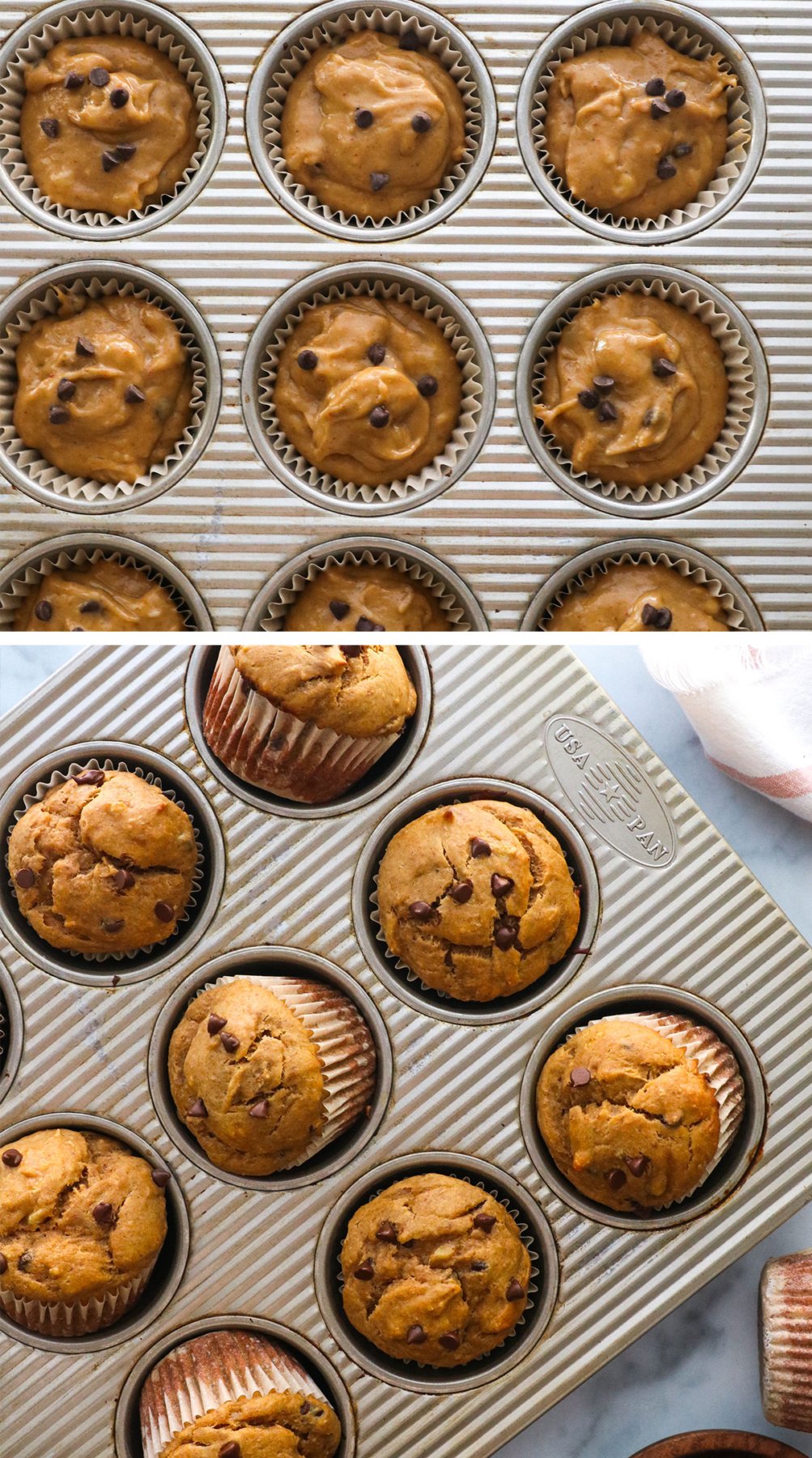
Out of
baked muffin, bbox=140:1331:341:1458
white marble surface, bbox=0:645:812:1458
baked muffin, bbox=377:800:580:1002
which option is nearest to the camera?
baked muffin, bbox=140:1331:341:1458

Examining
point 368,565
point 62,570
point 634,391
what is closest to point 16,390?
point 62,570

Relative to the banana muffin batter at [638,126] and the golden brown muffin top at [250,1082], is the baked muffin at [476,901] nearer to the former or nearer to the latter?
the golden brown muffin top at [250,1082]

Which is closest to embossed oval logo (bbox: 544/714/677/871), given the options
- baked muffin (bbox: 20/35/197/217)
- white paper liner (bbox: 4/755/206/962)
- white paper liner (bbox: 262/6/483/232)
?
white paper liner (bbox: 4/755/206/962)

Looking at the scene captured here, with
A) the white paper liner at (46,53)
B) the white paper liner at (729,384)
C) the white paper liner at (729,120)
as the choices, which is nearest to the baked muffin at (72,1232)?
the white paper liner at (729,384)

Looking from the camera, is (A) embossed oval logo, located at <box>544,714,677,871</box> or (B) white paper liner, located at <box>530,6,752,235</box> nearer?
(B) white paper liner, located at <box>530,6,752,235</box>

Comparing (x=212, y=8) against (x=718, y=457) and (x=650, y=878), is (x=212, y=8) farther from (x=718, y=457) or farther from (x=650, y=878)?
(x=650, y=878)

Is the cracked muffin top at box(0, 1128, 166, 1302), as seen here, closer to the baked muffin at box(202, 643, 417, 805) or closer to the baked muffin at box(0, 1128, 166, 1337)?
the baked muffin at box(0, 1128, 166, 1337)
